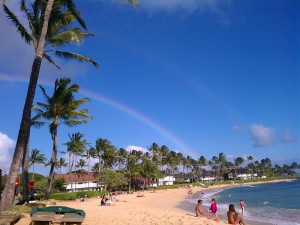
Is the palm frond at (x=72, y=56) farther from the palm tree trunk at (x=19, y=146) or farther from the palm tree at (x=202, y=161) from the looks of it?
the palm tree at (x=202, y=161)

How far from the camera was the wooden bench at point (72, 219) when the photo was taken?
1110 cm

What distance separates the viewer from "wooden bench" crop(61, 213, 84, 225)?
437 inches

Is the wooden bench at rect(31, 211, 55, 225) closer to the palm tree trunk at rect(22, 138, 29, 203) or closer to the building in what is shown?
the palm tree trunk at rect(22, 138, 29, 203)

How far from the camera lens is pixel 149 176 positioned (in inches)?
3319

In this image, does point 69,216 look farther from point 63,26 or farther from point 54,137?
point 54,137

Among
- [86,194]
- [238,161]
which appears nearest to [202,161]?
[238,161]

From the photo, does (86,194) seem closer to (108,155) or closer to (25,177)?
(25,177)

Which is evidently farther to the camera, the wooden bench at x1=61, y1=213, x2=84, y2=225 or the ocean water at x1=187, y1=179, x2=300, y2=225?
the ocean water at x1=187, y1=179, x2=300, y2=225

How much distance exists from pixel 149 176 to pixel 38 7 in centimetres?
7116

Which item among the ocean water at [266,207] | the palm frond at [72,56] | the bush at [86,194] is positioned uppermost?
the palm frond at [72,56]

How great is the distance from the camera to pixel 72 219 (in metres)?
11.2

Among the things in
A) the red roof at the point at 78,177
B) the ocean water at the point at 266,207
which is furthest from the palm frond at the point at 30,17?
the red roof at the point at 78,177

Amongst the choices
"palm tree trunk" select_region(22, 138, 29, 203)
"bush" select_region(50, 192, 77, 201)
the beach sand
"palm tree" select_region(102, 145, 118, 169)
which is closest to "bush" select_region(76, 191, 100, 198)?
"bush" select_region(50, 192, 77, 201)

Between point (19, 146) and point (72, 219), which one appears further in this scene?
point (19, 146)
